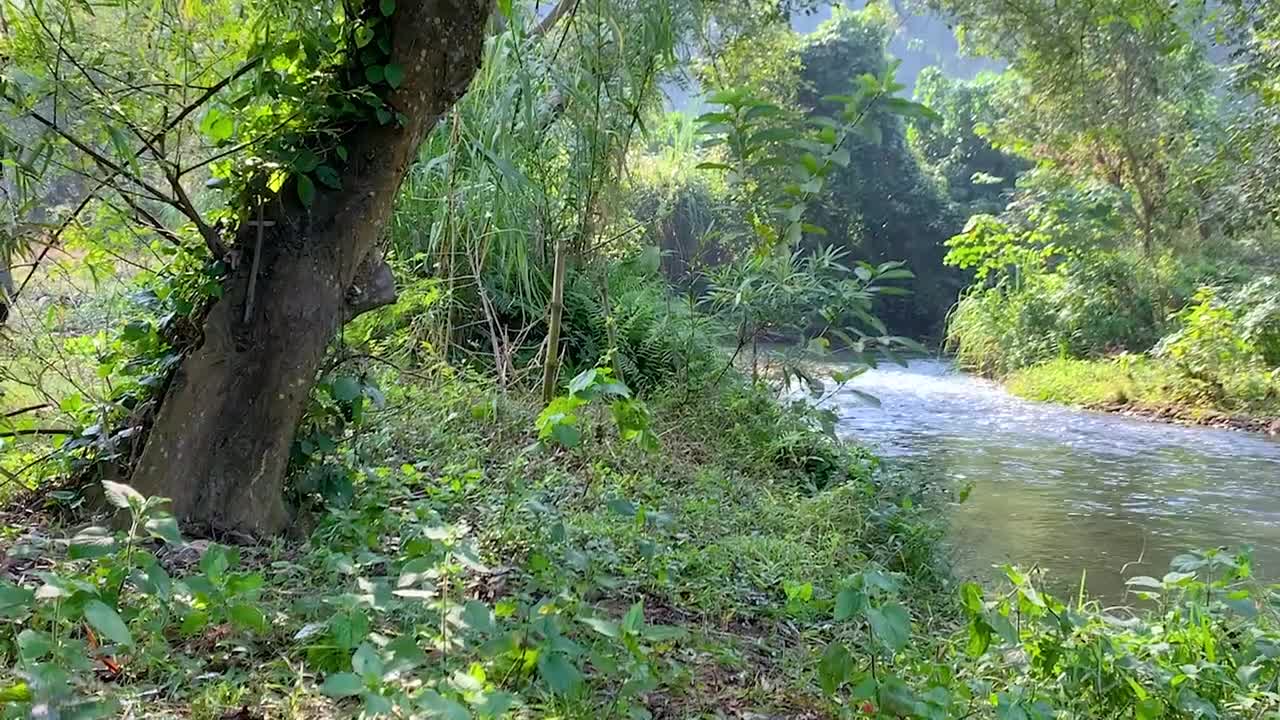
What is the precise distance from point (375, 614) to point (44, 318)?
1826 mm

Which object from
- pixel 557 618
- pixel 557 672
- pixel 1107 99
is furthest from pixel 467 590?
pixel 1107 99

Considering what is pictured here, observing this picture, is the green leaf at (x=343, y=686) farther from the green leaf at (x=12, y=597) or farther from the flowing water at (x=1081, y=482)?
the flowing water at (x=1081, y=482)

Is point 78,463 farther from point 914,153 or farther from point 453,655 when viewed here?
point 914,153

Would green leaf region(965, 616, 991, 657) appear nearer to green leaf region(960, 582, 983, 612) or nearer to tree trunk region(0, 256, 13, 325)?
green leaf region(960, 582, 983, 612)

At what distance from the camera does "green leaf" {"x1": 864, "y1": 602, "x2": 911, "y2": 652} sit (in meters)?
1.38

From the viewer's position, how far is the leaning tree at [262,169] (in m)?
1.96

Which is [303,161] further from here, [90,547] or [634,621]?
[634,621]

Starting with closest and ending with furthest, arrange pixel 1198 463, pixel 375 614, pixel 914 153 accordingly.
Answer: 1. pixel 375 614
2. pixel 1198 463
3. pixel 914 153

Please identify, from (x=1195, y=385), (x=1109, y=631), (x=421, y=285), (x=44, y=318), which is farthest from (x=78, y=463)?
(x=1195, y=385)

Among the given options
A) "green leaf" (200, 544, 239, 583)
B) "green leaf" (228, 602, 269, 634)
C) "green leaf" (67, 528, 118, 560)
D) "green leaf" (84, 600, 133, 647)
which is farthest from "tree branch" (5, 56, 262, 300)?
"green leaf" (84, 600, 133, 647)

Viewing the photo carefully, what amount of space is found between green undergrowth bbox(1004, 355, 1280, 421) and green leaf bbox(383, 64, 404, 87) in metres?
8.06

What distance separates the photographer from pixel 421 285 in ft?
12.7

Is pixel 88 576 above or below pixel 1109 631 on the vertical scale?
above

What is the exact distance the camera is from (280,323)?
2039 millimetres
